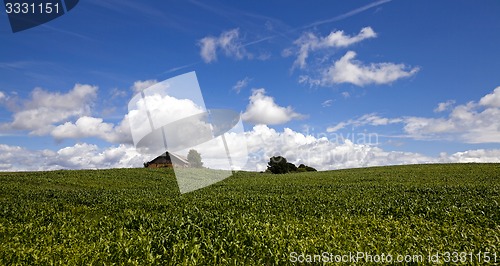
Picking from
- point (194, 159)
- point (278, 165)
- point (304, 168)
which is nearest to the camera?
point (278, 165)

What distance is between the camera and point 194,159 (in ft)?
363

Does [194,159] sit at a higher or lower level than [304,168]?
higher

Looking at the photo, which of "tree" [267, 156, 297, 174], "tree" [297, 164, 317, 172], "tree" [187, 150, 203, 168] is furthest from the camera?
"tree" [187, 150, 203, 168]

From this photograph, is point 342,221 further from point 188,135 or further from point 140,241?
point 188,135

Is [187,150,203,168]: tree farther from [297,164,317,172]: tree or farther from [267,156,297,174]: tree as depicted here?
[297,164,317,172]: tree

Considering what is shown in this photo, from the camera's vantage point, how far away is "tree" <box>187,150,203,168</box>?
360 ft

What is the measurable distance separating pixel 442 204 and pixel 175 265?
19.3m

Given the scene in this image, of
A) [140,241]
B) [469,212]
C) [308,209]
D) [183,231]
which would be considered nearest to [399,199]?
[469,212]

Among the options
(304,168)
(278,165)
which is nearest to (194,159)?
(278,165)

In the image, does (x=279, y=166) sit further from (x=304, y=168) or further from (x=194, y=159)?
(x=194, y=159)

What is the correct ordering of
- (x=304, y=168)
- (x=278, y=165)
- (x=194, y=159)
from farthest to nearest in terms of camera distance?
(x=194, y=159), (x=304, y=168), (x=278, y=165)

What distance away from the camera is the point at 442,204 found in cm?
2102

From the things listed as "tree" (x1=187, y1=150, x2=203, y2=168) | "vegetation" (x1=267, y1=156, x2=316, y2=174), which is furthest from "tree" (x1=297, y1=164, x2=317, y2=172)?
"tree" (x1=187, y1=150, x2=203, y2=168)

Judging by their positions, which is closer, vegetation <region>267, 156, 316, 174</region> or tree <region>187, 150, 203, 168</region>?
vegetation <region>267, 156, 316, 174</region>
